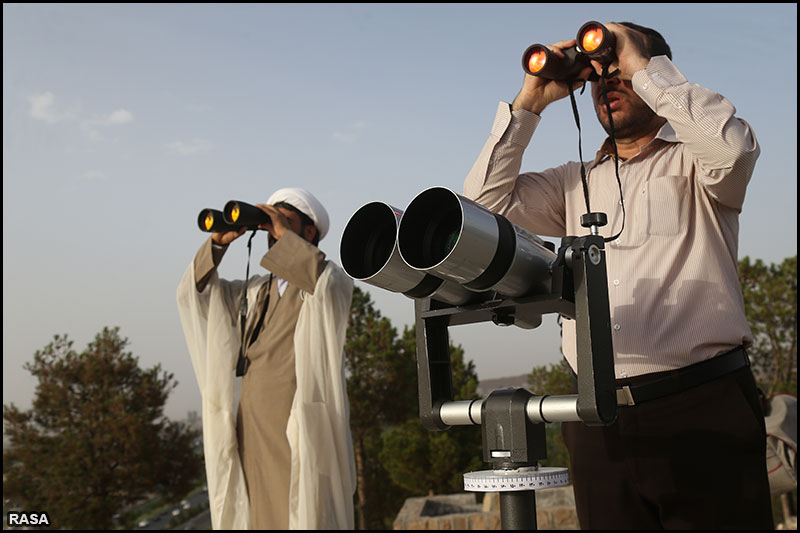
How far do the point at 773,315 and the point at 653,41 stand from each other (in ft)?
20.3

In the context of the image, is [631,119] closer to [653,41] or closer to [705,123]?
[653,41]

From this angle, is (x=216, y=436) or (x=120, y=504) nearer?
(x=216, y=436)

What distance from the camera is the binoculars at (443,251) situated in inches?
36.1

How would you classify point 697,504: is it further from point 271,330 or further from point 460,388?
point 460,388

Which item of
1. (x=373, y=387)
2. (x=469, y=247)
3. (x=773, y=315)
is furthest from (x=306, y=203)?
(x=773, y=315)

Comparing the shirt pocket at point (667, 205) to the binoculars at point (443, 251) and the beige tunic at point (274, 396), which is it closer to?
the binoculars at point (443, 251)

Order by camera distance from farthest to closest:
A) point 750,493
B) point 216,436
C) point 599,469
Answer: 1. point 216,436
2. point 599,469
3. point 750,493

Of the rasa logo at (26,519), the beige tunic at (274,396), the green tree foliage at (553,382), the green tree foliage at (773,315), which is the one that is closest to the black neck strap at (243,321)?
the beige tunic at (274,396)

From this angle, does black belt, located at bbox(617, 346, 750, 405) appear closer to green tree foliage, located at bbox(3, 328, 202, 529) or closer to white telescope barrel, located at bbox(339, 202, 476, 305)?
white telescope barrel, located at bbox(339, 202, 476, 305)

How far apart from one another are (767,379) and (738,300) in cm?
638

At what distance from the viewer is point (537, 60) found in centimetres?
134

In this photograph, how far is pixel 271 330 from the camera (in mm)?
2996

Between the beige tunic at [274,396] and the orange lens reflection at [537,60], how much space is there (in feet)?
5.56

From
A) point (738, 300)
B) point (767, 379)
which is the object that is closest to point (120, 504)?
point (738, 300)
